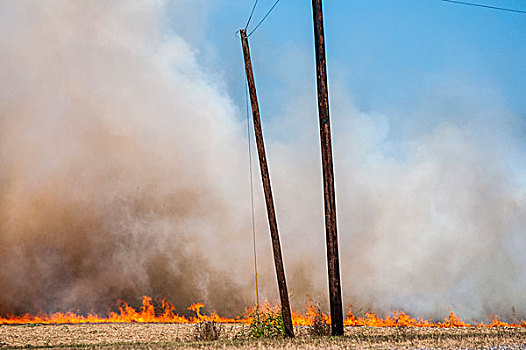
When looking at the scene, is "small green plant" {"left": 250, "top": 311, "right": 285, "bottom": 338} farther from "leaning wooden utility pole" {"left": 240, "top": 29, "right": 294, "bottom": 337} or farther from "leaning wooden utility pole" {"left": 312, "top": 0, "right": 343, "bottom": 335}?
"leaning wooden utility pole" {"left": 312, "top": 0, "right": 343, "bottom": 335}

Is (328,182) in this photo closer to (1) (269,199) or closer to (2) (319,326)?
(1) (269,199)

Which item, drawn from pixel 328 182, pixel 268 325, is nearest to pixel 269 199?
pixel 328 182

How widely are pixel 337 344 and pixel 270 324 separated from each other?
4.69m

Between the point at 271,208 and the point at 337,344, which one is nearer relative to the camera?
the point at 337,344

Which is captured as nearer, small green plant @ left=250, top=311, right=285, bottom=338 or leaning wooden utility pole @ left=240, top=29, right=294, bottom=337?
leaning wooden utility pole @ left=240, top=29, right=294, bottom=337

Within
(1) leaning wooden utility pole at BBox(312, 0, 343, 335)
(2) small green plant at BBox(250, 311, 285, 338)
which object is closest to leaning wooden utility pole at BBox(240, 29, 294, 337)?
(2) small green plant at BBox(250, 311, 285, 338)

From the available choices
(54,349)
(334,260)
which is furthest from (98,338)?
(334,260)

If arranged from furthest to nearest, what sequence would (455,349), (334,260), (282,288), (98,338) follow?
(98,338)
(282,288)
(334,260)
(455,349)

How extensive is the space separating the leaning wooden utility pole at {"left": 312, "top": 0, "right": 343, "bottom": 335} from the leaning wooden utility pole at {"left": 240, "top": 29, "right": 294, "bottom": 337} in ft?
6.28

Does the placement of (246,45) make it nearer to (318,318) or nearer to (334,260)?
(334,260)

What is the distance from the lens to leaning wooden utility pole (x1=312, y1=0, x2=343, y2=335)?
1420 centimetres

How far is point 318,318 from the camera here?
638 inches

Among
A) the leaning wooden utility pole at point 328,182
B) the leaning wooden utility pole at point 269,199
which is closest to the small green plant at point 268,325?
the leaning wooden utility pole at point 269,199

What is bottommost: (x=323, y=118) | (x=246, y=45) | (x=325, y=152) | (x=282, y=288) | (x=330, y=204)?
(x=282, y=288)
